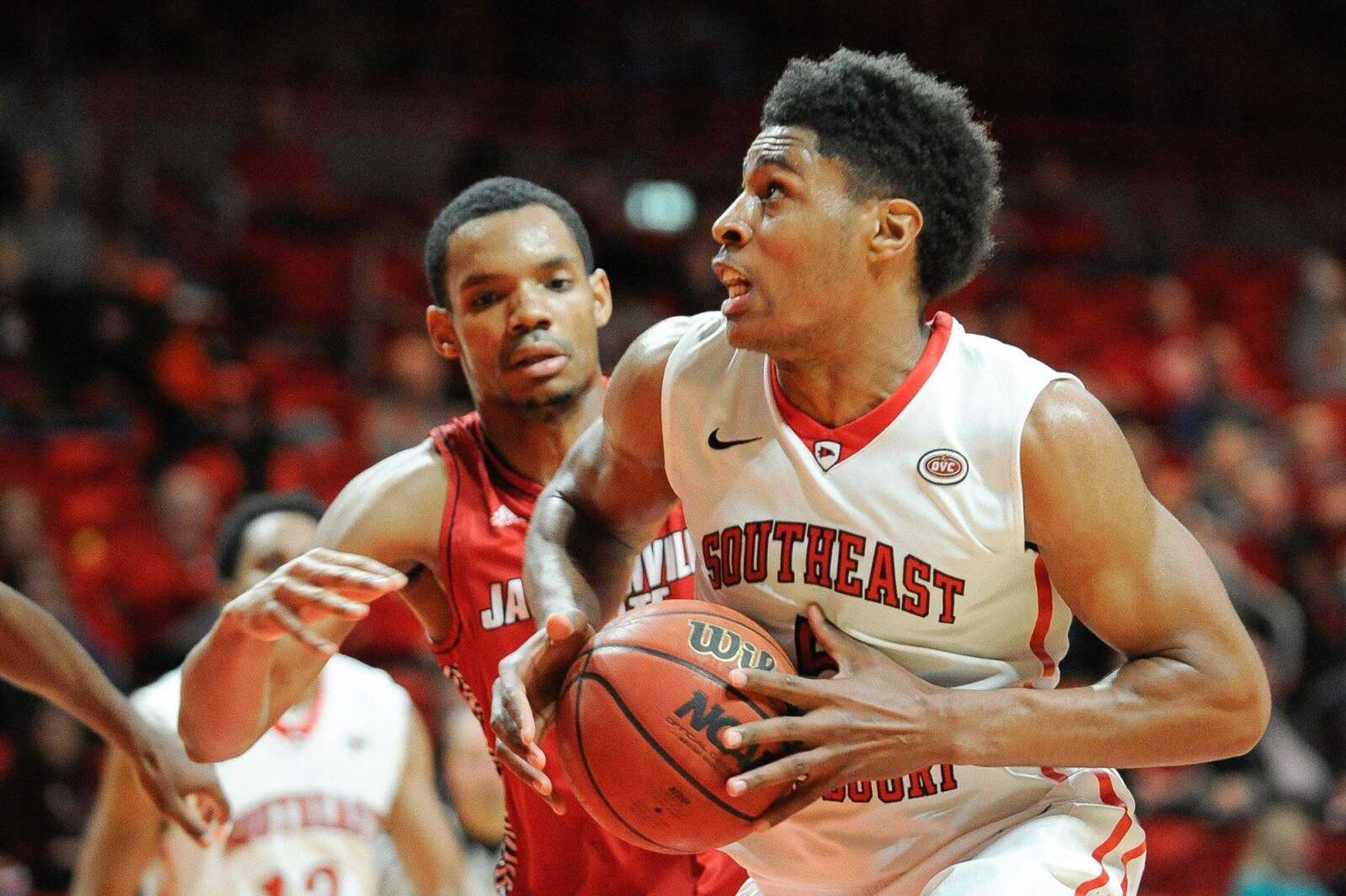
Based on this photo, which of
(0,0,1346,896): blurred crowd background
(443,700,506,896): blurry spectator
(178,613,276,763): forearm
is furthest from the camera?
(0,0,1346,896): blurred crowd background

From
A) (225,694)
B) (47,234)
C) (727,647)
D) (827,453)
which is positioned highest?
(827,453)

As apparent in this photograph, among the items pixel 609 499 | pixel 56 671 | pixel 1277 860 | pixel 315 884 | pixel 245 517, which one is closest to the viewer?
pixel 609 499

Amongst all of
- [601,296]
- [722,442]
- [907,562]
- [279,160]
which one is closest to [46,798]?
[601,296]

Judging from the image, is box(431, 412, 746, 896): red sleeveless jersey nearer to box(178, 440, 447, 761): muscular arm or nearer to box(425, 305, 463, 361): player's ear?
box(178, 440, 447, 761): muscular arm

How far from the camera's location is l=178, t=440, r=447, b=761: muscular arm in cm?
282

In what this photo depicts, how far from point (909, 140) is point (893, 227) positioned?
0.16 m

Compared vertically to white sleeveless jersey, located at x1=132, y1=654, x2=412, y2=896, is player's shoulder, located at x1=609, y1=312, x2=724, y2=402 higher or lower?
higher

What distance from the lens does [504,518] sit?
363 cm

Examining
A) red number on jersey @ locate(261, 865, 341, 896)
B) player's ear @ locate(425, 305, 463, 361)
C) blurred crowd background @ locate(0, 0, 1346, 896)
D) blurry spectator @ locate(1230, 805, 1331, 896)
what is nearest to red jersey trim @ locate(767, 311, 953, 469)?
player's ear @ locate(425, 305, 463, 361)

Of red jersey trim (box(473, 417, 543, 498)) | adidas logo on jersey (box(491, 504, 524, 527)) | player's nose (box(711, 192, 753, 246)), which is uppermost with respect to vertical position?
player's nose (box(711, 192, 753, 246))

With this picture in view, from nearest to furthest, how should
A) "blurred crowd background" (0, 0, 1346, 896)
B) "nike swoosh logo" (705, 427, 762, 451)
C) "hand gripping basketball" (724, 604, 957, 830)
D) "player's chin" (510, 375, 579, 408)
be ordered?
"hand gripping basketball" (724, 604, 957, 830), "nike swoosh logo" (705, 427, 762, 451), "player's chin" (510, 375, 579, 408), "blurred crowd background" (0, 0, 1346, 896)

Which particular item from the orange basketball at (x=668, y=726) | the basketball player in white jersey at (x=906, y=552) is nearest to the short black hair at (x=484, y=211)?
the basketball player in white jersey at (x=906, y=552)

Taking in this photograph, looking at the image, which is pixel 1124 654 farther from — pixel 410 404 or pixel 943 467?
pixel 410 404

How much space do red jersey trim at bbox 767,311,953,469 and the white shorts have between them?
709 millimetres
